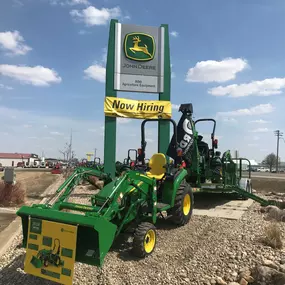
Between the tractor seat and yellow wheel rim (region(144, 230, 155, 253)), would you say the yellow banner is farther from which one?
yellow wheel rim (region(144, 230, 155, 253))

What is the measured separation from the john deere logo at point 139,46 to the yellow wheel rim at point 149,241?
34.4 feet

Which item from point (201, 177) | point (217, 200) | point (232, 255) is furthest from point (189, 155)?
point (232, 255)

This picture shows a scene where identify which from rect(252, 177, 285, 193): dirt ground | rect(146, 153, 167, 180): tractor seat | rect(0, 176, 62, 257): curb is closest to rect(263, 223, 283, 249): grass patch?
rect(146, 153, 167, 180): tractor seat

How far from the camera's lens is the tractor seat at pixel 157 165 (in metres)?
7.87

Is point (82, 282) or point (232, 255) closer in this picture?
point (82, 282)

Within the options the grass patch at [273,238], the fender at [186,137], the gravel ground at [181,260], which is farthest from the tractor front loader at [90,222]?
the fender at [186,137]

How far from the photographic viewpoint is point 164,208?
22.5 ft

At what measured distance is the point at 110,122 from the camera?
14.7 m

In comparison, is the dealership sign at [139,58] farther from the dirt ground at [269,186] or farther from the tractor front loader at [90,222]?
the dirt ground at [269,186]

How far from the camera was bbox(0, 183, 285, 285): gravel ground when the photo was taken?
5.30 m

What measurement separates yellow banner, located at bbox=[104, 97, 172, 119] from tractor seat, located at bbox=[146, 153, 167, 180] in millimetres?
6756

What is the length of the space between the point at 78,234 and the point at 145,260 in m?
1.41

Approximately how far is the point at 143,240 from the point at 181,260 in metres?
0.85

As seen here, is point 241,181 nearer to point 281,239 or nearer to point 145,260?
point 281,239
